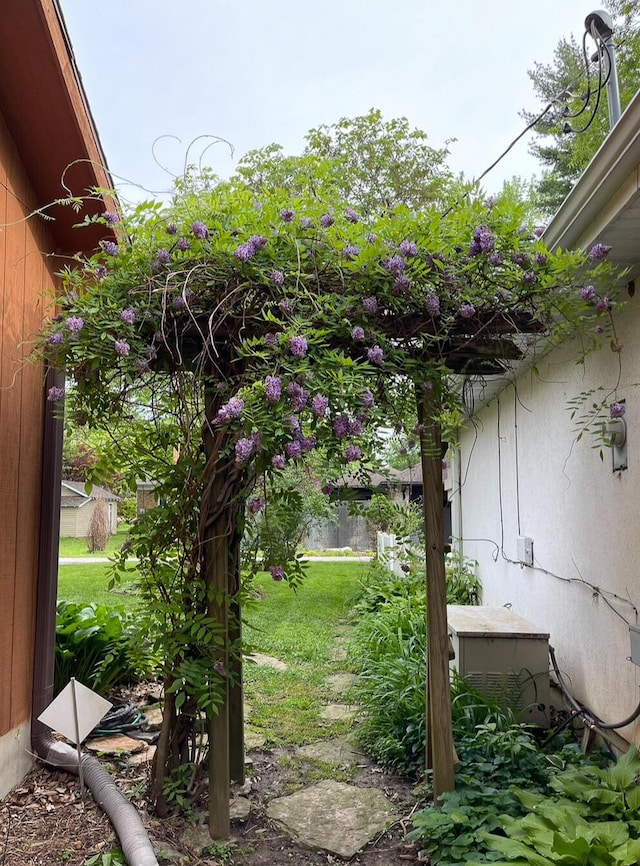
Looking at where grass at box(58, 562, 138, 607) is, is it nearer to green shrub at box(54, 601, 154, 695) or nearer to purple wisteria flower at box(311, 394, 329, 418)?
green shrub at box(54, 601, 154, 695)

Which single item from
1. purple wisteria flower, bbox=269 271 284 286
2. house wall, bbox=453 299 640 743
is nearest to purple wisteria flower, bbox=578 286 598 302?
house wall, bbox=453 299 640 743

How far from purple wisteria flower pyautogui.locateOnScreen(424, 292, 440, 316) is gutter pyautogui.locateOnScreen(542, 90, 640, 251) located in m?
0.70

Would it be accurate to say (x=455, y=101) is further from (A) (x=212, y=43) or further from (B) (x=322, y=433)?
(B) (x=322, y=433)

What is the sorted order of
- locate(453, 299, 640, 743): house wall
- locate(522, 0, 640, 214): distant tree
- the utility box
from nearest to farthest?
1. locate(453, 299, 640, 743): house wall
2. the utility box
3. locate(522, 0, 640, 214): distant tree

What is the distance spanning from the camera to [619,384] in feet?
10.9

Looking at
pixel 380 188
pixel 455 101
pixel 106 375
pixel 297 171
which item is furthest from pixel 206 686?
pixel 455 101

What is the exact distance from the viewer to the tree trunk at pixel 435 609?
9.70 feet

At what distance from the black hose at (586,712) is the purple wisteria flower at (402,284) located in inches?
82.7

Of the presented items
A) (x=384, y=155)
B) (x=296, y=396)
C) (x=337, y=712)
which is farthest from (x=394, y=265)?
(x=384, y=155)

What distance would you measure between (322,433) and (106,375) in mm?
982

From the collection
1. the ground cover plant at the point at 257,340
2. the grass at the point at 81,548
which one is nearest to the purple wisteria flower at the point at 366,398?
the ground cover plant at the point at 257,340

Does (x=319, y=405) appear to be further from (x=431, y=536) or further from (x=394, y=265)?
(x=431, y=536)

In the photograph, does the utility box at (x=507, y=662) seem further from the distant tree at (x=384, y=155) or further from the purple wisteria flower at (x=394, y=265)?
the distant tree at (x=384, y=155)

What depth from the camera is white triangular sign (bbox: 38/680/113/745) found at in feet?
9.48
